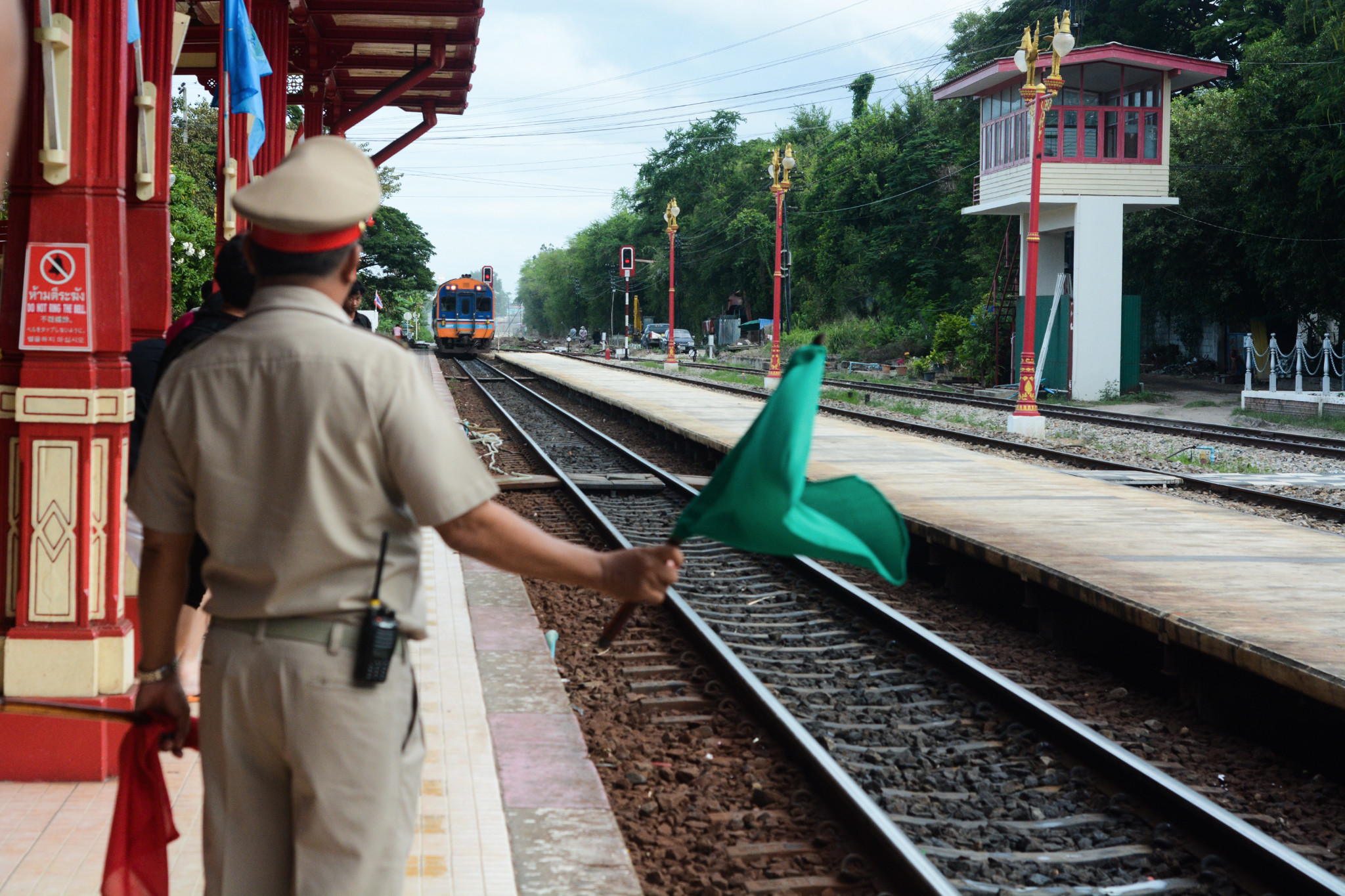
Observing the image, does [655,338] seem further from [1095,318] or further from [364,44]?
[364,44]

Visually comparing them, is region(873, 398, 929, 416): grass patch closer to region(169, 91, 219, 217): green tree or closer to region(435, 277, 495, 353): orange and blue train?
region(169, 91, 219, 217): green tree

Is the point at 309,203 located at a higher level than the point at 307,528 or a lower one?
higher

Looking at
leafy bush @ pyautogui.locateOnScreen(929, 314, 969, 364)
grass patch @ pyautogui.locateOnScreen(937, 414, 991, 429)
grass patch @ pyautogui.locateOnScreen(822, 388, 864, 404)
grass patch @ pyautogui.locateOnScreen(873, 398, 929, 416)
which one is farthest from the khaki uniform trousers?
leafy bush @ pyautogui.locateOnScreen(929, 314, 969, 364)

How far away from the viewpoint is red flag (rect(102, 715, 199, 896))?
7.97 feet

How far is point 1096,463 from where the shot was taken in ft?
49.9

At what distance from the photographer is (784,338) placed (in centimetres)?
5441

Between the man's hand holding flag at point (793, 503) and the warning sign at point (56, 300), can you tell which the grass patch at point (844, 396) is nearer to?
the warning sign at point (56, 300)

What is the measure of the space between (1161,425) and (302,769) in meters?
20.1

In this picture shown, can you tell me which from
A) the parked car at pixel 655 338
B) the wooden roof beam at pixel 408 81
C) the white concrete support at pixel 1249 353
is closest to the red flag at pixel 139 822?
the wooden roof beam at pixel 408 81

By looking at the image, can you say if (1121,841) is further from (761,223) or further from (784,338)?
(761,223)

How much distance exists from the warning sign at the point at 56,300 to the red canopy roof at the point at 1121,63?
27.4 meters

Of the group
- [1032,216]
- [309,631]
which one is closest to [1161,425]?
[1032,216]

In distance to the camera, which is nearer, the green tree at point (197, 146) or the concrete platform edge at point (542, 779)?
the concrete platform edge at point (542, 779)

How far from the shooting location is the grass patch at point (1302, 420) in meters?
20.4
